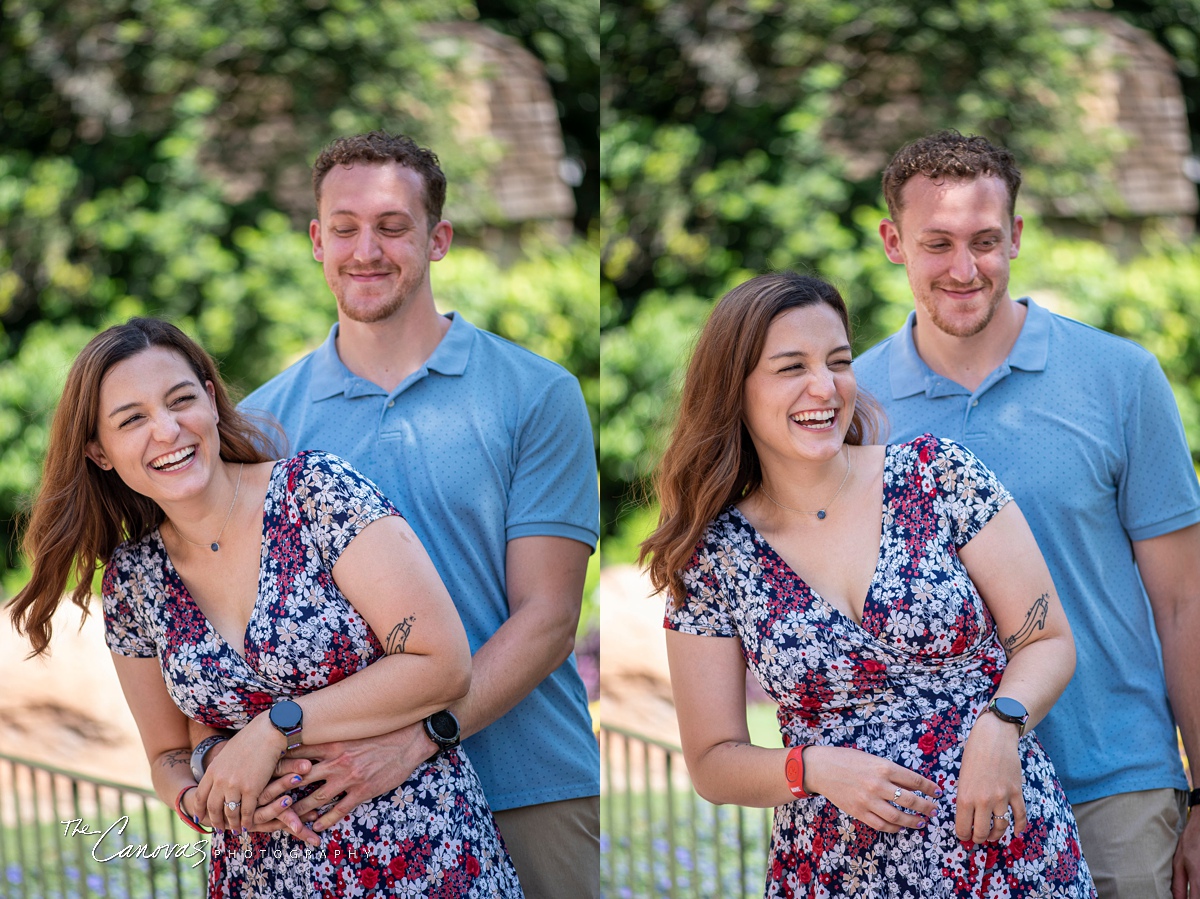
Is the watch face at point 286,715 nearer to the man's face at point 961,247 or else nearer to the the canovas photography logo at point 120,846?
the the canovas photography logo at point 120,846

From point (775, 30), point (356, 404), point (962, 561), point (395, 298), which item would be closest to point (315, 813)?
point (356, 404)

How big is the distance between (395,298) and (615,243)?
2082 millimetres

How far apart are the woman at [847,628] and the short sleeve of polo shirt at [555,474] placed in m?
0.34

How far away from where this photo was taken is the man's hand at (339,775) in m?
1.88

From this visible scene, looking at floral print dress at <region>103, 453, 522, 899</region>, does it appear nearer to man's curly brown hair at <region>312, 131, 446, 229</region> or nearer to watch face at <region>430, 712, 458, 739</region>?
watch face at <region>430, 712, 458, 739</region>

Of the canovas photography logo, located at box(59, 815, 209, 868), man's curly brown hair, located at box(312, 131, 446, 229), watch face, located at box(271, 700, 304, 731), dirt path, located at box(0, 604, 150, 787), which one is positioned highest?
man's curly brown hair, located at box(312, 131, 446, 229)

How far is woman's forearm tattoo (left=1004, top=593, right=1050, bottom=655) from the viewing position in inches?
70.9

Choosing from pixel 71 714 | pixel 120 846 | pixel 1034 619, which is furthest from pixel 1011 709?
pixel 71 714

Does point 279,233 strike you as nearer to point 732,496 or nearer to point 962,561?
point 732,496

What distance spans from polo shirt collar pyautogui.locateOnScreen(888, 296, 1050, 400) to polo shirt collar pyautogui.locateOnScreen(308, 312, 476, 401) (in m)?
0.84

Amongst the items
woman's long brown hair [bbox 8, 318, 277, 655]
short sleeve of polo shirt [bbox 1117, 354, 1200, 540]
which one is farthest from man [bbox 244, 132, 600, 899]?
short sleeve of polo shirt [bbox 1117, 354, 1200, 540]

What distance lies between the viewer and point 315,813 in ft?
6.27

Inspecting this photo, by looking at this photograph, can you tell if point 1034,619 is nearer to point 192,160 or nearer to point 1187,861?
point 1187,861

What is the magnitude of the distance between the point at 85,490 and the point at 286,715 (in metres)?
0.54
